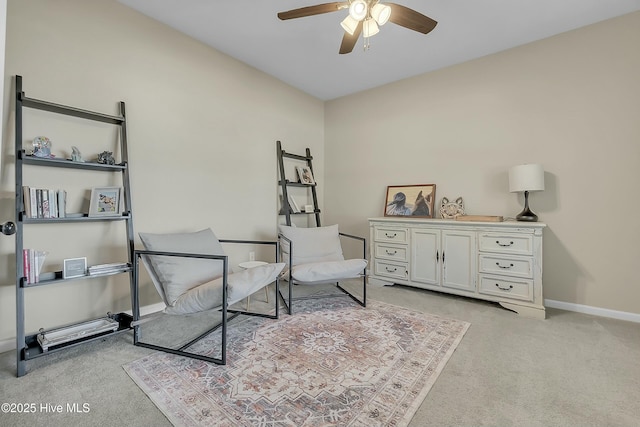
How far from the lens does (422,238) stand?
3.20m

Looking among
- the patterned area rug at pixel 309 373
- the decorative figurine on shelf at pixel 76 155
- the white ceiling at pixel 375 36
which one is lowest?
the patterned area rug at pixel 309 373

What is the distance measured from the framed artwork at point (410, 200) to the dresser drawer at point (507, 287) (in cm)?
97

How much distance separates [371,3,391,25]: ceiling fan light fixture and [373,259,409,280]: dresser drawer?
7.97 feet

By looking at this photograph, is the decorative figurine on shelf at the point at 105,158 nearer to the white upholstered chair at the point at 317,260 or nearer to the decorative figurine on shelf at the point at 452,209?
the white upholstered chair at the point at 317,260

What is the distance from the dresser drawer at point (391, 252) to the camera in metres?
3.34

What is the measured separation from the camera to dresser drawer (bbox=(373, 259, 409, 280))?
11.0 ft

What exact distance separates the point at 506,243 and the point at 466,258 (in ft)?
1.27

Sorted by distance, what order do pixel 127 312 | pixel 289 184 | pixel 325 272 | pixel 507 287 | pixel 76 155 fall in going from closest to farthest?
pixel 76 155 → pixel 127 312 → pixel 325 272 → pixel 507 287 → pixel 289 184

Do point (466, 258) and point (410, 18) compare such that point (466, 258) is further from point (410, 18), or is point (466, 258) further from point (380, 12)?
point (380, 12)

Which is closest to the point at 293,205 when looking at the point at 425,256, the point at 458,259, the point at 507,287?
the point at 425,256

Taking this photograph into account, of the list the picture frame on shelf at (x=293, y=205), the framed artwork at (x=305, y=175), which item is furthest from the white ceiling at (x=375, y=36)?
the picture frame on shelf at (x=293, y=205)

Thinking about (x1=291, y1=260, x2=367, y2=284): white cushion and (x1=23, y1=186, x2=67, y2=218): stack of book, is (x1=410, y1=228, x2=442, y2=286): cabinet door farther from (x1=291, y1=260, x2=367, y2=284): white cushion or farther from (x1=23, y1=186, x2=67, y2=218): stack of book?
(x1=23, y1=186, x2=67, y2=218): stack of book

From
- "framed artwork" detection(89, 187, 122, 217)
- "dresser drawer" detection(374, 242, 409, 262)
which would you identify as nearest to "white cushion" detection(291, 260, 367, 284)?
"dresser drawer" detection(374, 242, 409, 262)

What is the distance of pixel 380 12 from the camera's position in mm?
1844
